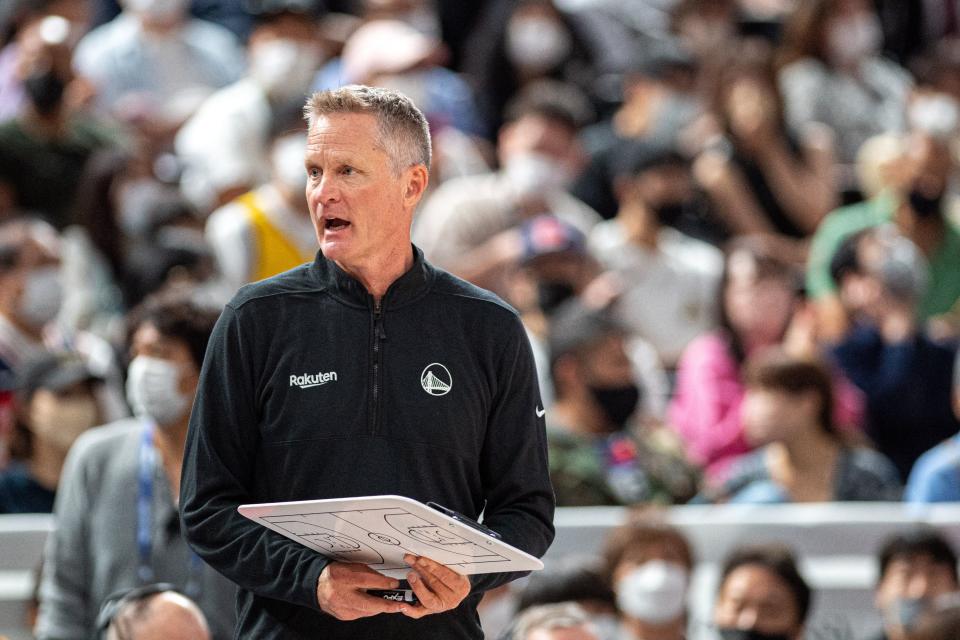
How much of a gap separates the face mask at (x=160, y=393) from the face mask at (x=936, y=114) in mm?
6257

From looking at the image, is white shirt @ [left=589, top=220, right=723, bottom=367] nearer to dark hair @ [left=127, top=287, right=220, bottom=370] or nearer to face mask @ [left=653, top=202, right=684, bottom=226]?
face mask @ [left=653, top=202, right=684, bottom=226]

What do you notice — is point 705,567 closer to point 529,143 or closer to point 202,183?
point 529,143

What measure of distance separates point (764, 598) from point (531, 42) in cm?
505

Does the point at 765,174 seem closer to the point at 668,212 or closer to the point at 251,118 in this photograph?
the point at 668,212

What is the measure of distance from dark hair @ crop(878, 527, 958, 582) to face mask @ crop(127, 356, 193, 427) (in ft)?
8.38

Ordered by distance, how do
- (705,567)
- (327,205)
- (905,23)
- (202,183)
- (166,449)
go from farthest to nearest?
(905,23) → (202,183) → (705,567) → (166,449) → (327,205)

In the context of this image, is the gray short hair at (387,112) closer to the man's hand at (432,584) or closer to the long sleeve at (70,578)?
the man's hand at (432,584)

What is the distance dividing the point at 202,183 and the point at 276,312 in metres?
5.64

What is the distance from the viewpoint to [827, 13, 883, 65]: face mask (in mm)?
10258

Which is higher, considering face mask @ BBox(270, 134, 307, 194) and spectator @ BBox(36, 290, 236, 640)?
face mask @ BBox(270, 134, 307, 194)

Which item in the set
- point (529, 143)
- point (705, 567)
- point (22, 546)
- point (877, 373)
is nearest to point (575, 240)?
point (529, 143)

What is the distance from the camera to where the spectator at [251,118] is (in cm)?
837

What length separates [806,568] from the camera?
20.7 ft

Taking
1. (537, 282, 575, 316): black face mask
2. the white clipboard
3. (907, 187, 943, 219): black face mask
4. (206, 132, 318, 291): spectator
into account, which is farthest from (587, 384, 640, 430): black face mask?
the white clipboard
